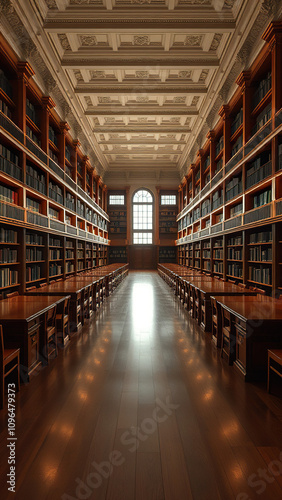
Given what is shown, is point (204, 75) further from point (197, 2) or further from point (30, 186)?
point (30, 186)

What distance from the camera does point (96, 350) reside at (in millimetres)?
3676

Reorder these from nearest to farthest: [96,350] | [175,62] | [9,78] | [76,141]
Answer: [96,350] < [9,78] < [175,62] < [76,141]

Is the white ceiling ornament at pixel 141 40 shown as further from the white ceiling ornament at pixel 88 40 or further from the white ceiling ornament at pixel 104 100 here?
the white ceiling ornament at pixel 104 100

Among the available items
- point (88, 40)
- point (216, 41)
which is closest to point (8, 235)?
point (88, 40)

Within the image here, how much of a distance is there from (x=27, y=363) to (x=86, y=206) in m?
9.96

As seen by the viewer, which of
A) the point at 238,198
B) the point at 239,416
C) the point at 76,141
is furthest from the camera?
the point at 76,141

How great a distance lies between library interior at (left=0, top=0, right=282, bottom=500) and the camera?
1.73 metres

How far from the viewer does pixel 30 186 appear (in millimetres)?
6094

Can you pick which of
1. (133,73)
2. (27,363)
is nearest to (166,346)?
(27,363)

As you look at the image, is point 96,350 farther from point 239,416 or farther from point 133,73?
point 133,73

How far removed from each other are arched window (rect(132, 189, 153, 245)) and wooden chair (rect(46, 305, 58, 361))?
1529 cm

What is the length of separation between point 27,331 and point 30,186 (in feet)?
13.7

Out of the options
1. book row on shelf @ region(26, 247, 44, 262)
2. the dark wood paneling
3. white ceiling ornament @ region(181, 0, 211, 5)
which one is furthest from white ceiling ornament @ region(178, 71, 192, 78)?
the dark wood paneling

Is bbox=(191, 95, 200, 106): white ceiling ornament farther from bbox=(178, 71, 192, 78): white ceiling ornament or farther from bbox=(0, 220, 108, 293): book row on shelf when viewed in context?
bbox=(0, 220, 108, 293): book row on shelf
